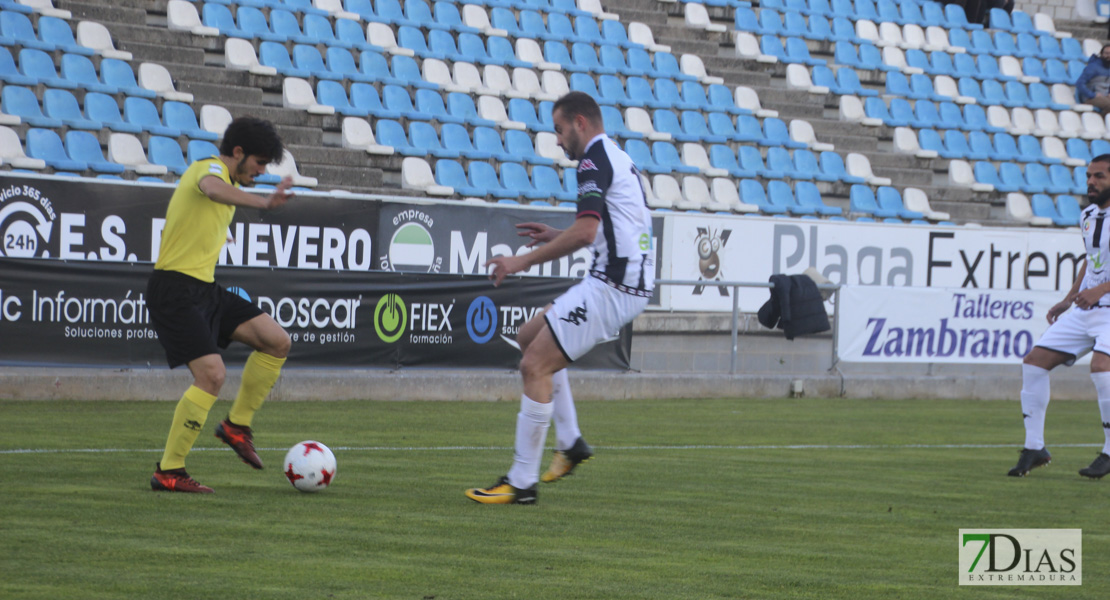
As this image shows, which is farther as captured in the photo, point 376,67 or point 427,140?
point 376,67

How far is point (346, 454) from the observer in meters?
9.44

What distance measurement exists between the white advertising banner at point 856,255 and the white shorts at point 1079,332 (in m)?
7.21

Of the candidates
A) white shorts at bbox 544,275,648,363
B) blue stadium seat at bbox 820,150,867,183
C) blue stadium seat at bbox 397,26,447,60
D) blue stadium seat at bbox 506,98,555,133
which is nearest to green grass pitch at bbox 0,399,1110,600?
white shorts at bbox 544,275,648,363

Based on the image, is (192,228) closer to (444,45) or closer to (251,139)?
(251,139)

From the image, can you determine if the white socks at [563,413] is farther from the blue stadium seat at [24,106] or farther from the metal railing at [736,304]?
the blue stadium seat at [24,106]

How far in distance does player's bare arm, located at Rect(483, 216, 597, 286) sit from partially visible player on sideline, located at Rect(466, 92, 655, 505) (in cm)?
3

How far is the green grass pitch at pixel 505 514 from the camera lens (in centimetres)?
499

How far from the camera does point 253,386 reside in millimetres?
7883

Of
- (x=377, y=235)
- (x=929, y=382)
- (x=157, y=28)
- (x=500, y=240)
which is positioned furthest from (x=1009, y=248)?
(x=157, y=28)

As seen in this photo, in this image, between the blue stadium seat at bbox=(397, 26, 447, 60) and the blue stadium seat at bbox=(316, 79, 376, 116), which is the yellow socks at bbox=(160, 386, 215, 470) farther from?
the blue stadium seat at bbox=(397, 26, 447, 60)

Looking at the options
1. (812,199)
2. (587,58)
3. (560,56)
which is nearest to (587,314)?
(560,56)

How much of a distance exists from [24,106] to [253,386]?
32.7 ft

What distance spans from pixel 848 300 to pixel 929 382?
5.59 ft

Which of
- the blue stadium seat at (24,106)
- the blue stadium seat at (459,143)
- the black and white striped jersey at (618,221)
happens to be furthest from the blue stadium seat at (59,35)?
the black and white striped jersey at (618,221)
